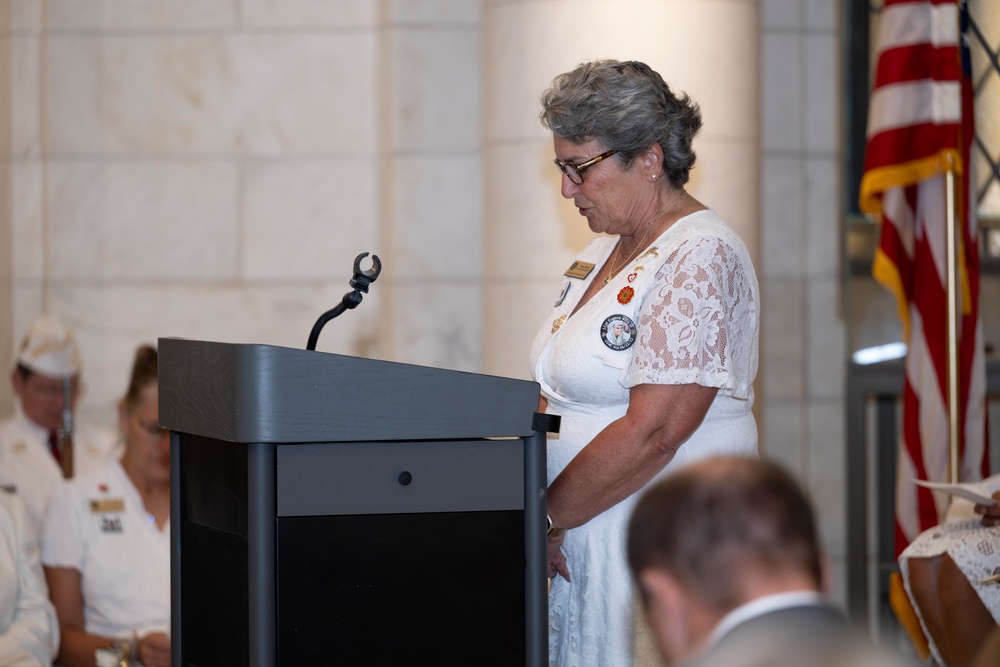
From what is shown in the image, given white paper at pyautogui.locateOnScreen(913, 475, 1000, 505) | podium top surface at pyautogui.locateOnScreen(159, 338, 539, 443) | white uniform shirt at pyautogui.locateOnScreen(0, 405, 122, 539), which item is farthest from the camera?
white uniform shirt at pyautogui.locateOnScreen(0, 405, 122, 539)

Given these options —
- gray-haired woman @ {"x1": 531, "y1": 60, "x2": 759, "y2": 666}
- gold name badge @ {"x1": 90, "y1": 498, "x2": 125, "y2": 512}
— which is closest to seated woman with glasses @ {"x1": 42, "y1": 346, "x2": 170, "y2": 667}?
gold name badge @ {"x1": 90, "y1": 498, "x2": 125, "y2": 512}

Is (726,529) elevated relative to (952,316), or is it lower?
lower

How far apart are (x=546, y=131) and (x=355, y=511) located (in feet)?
9.91

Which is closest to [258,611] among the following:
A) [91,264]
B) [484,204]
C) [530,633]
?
[530,633]

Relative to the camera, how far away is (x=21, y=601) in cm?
386

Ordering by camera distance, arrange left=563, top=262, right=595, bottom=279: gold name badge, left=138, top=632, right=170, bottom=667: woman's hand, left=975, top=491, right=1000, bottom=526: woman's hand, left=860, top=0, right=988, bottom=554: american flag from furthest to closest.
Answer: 1. left=860, top=0, right=988, bottom=554: american flag
2. left=138, top=632, right=170, bottom=667: woman's hand
3. left=975, top=491, right=1000, bottom=526: woman's hand
4. left=563, top=262, right=595, bottom=279: gold name badge

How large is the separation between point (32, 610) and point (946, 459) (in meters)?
3.22

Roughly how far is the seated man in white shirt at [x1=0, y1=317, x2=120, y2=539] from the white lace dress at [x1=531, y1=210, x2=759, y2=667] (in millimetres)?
3208

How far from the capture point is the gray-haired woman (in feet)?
7.25

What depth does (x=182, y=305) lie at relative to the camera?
5.48 m

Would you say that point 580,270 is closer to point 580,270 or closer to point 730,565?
point 580,270

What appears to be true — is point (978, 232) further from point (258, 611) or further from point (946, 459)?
point (258, 611)

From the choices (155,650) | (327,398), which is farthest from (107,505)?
(327,398)

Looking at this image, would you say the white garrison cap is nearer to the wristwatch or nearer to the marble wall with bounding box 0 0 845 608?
the marble wall with bounding box 0 0 845 608
